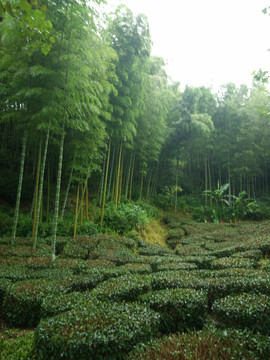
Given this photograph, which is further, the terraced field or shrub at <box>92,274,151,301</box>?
shrub at <box>92,274,151,301</box>

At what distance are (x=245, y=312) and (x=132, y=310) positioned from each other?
0.96m

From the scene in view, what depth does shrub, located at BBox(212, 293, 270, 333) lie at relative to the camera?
192cm

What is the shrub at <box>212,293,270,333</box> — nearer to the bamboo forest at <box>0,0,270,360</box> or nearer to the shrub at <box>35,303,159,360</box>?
the bamboo forest at <box>0,0,270,360</box>

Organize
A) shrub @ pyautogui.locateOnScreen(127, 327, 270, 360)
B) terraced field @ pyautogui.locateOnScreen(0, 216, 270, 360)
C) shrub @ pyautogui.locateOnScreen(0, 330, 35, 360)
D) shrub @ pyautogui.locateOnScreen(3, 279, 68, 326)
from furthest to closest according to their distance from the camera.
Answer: shrub @ pyautogui.locateOnScreen(3, 279, 68, 326)
shrub @ pyautogui.locateOnScreen(0, 330, 35, 360)
terraced field @ pyautogui.locateOnScreen(0, 216, 270, 360)
shrub @ pyautogui.locateOnScreen(127, 327, 270, 360)

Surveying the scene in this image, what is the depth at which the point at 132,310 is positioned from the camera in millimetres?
2113

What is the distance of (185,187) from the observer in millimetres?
18250

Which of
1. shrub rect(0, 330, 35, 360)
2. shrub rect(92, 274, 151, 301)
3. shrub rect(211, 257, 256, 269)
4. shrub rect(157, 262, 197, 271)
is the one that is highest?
shrub rect(211, 257, 256, 269)

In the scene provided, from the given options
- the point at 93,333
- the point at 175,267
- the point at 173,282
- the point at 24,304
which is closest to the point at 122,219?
the point at 175,267

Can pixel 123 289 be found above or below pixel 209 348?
below

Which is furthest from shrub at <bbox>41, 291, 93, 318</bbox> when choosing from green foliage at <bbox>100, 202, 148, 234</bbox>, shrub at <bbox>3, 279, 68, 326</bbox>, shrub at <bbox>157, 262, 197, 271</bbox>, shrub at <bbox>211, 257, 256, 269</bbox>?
green foliage at <bbox>100, 202, 148, 234</bbox>

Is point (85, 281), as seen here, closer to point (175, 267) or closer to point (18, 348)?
point (18, 348)

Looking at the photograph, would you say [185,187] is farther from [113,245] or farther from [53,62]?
[53,62]

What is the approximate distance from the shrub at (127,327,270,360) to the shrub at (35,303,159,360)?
0.15m

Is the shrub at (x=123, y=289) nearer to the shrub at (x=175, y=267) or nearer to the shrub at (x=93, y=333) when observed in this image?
the shrub at (x=93, y=333)
